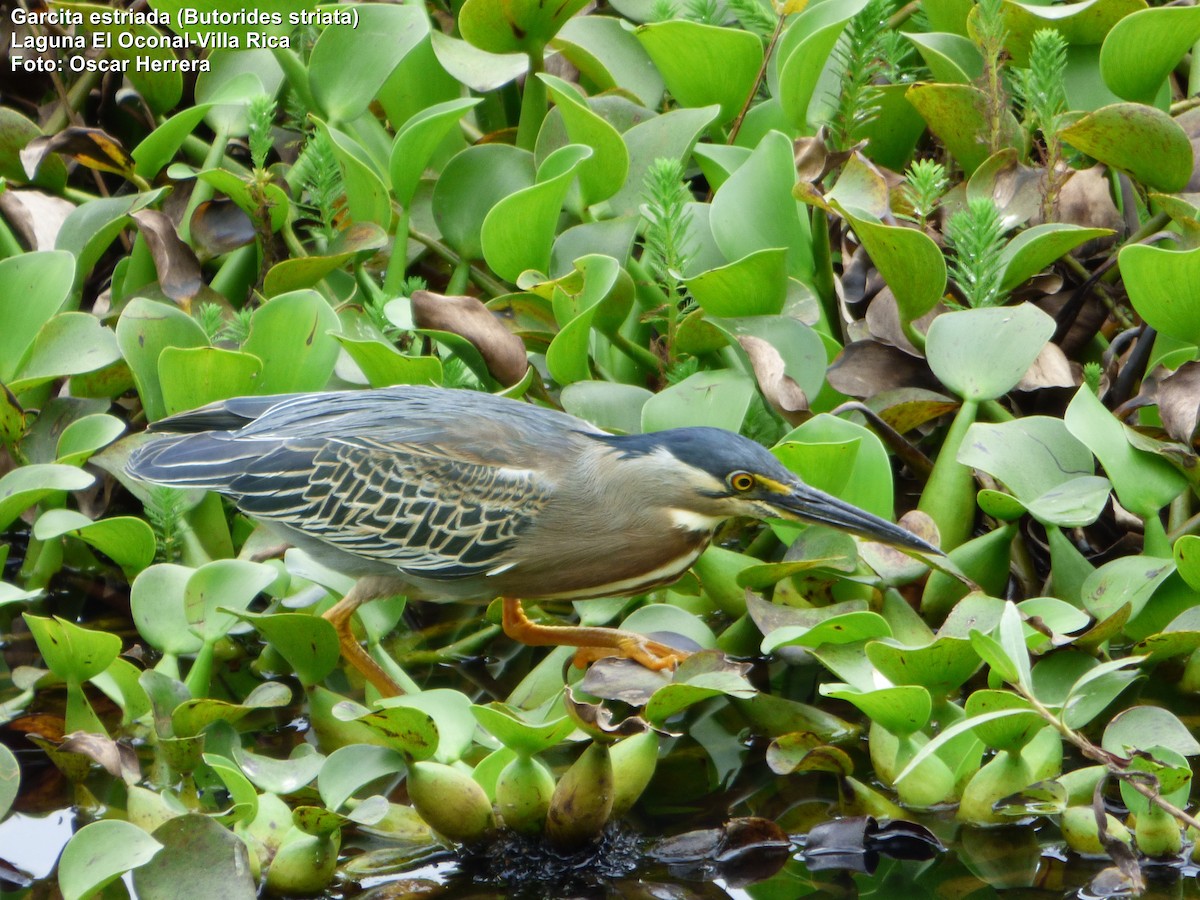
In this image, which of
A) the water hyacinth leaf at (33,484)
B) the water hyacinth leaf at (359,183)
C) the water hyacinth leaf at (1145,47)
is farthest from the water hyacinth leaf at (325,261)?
the water hyacinth leaf at (1145,47)

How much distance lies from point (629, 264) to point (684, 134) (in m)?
0.45

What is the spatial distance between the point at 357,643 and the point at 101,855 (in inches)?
43.9

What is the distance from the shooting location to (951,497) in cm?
362

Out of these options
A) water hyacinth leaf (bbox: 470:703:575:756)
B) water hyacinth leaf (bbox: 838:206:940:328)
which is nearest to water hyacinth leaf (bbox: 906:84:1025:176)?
water hyacinth leaf (bbox: 838:206:940:328)

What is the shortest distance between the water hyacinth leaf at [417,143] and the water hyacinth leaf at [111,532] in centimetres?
131

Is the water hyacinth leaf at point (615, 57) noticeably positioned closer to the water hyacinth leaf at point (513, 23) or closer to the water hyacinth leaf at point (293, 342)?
the water hyacinth leaf at point (513, 23)

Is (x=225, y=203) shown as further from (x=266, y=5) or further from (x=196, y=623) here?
(x=196, y=623)

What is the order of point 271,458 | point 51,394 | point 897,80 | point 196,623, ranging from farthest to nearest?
point 897,80, point 51,394, point 271,458, point 196,623

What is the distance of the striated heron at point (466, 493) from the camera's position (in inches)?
139

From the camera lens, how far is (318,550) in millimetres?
3828

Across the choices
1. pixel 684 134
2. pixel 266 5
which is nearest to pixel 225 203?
pixel 266 5

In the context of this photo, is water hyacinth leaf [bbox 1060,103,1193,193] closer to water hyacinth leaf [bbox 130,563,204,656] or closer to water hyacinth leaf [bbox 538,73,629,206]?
water hyacinth leaf [bbox 538,73,629,206]

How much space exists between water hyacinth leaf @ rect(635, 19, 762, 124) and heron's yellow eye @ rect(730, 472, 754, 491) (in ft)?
4.81

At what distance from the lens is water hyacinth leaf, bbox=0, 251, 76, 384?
3979 millimetres
